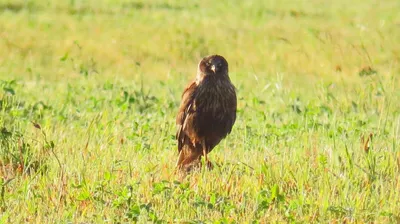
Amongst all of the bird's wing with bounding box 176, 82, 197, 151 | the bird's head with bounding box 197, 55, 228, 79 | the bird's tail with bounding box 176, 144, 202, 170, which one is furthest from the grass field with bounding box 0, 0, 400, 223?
the bird's head with bounding box 197, 55, 228, 79

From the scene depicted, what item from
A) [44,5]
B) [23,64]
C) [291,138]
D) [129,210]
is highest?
[44,5]

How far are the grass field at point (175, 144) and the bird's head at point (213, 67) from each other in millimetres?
559

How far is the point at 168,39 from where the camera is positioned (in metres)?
16.3

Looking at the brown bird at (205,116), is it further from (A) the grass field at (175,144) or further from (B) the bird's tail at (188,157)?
(A) the grass field at (175,144)

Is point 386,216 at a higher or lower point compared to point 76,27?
lower

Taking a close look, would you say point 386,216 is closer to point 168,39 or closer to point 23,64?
point 23,64

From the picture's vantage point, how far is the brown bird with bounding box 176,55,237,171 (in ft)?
22.4

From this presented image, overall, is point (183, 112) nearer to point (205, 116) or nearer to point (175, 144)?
point (205, 116)

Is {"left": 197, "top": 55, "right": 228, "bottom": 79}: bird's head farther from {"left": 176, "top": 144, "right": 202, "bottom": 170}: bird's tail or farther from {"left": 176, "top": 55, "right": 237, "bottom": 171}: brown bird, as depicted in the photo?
{"left": 176, "top": 144, "right": 202, "bottom": 170}: bird's tail

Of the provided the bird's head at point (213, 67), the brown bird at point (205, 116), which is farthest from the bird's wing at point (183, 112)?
the bird's head at point (213, 67)

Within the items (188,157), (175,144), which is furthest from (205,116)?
(175,144)

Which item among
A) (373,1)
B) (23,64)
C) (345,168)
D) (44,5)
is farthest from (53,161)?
(373,1)

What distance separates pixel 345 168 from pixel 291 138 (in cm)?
139

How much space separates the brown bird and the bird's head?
0.07ft
